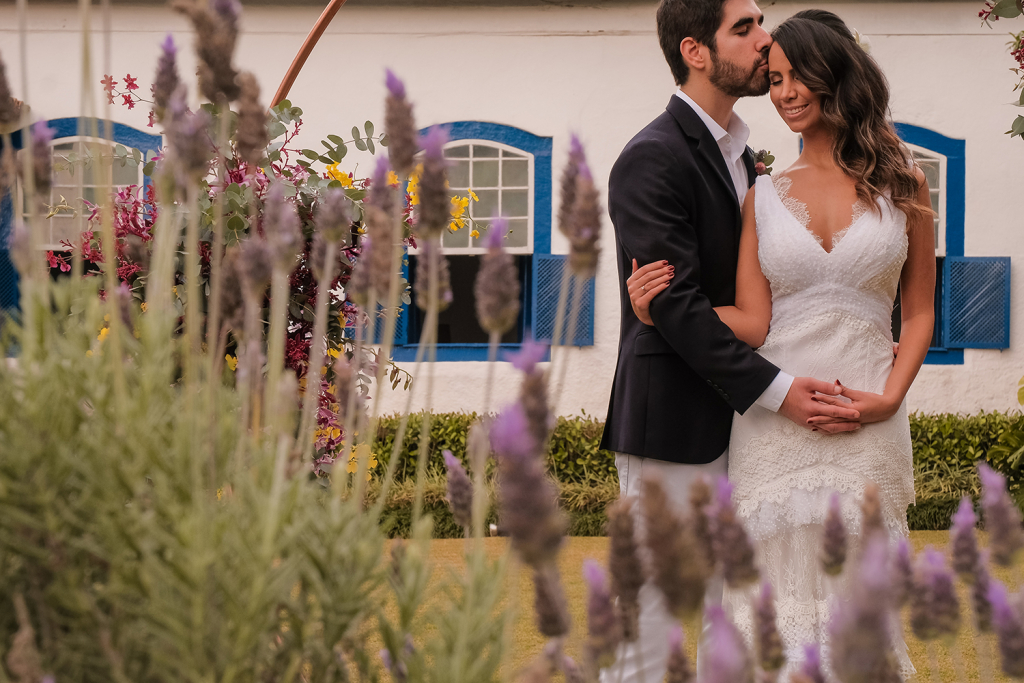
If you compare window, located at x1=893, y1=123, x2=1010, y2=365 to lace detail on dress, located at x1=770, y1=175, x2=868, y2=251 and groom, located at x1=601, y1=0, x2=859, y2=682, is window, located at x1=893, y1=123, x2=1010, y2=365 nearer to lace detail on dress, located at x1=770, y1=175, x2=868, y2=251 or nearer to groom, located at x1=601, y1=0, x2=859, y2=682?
groom, located at x1=601, y1=0, x2=859, y2=682

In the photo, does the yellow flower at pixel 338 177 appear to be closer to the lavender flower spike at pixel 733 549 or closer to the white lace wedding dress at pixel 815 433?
the white lace wedding dress at pixel 815 433

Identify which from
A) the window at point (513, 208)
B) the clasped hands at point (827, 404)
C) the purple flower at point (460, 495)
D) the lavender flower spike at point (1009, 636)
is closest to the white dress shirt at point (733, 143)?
the clasped hands at point (827, 404)

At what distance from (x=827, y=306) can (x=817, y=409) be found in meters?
0.24

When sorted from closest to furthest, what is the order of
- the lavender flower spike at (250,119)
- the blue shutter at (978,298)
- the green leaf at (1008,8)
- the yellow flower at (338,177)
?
the lavender flower spike at (250,119)
the green leaf at (1008,8)
the yellow flower at (338,177)
the blue shutter at (978,298)

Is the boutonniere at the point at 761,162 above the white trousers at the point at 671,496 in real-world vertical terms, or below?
above

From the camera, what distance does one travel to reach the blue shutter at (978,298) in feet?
23.3

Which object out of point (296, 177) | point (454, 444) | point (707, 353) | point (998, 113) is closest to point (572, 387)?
point (454, 444)

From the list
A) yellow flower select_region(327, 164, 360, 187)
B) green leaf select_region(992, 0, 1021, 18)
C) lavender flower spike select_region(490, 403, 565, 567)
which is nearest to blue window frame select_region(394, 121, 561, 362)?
yellow flower select_region(327, 164, 360, 187)

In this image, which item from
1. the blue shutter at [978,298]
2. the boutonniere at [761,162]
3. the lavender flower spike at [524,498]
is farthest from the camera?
the blue shutter at [978,298]

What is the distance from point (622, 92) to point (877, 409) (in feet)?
18.5

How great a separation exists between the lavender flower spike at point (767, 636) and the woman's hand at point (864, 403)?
1.45 meters

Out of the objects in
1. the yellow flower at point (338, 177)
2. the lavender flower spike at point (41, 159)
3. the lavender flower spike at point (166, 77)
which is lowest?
the lavender flower spike at point (41, 159)

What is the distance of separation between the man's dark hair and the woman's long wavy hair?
26 centimetres

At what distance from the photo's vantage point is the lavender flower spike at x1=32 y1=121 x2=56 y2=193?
29.0 inches
